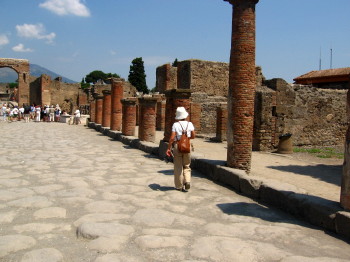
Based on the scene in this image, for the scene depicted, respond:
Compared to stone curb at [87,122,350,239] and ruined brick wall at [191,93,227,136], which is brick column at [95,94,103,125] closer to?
ruined brick wall at [191,93,227,136]

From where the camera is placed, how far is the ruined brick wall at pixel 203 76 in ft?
62.4

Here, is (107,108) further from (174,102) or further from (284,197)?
(284,197)

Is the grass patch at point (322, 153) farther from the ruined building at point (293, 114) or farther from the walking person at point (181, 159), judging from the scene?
the walking person at point (181, 159)

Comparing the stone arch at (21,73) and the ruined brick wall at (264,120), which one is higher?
the stone arch at (21,73)

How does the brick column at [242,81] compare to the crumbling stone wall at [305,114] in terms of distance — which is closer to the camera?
the brick column at [242,81]

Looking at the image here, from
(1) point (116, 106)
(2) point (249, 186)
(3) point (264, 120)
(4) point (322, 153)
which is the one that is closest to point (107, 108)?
(1) point (116, 106)

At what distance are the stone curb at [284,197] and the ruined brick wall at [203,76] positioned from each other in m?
12.1

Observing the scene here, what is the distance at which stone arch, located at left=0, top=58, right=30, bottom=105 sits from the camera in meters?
40.2

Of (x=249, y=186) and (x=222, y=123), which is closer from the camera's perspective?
(x=249, y=186)

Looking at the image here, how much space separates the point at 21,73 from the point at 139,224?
1681 inches

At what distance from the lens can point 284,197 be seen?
4672 mm

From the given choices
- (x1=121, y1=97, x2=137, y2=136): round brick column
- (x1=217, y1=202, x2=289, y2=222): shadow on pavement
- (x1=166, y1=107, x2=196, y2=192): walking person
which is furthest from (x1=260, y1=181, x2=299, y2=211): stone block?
(x1=121, y1=97, x2=137, y2=136): round brick column

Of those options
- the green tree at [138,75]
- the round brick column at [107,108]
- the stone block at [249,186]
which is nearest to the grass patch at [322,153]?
the stone block at [249,186]

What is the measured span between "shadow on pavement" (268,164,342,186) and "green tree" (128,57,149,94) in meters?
52.5
